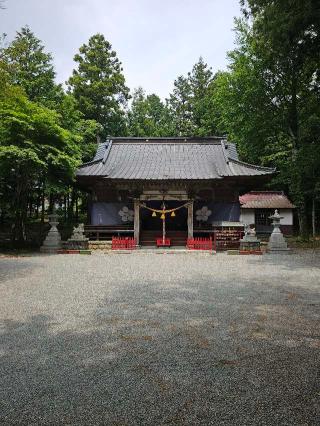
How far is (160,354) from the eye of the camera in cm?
340

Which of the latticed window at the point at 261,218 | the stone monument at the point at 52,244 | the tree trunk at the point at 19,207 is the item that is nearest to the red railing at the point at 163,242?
the stone monument at the point at 52,244

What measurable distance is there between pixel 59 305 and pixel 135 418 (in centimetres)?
353

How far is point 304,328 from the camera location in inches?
165

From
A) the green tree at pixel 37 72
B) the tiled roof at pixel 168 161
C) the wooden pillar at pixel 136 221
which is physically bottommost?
the wooden pillar at pixel 136 221

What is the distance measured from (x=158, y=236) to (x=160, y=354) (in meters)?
14.5

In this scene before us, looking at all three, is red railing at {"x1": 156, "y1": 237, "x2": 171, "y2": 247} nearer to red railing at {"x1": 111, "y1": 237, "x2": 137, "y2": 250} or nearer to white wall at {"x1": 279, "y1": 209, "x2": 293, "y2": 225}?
red railing at {"x1": 111, "y1": 237, "x2": 137, "y2": 250}

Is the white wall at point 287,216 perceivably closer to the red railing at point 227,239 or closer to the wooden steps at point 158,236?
the wooden steps at point 158,236

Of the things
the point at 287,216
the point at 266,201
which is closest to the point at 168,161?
the point at 266,201

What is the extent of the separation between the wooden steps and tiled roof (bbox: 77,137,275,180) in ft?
11.6

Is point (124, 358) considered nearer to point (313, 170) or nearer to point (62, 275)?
point (62, 275)

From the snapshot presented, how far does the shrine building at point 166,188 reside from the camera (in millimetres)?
16469

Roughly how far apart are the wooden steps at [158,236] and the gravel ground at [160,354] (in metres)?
10.2

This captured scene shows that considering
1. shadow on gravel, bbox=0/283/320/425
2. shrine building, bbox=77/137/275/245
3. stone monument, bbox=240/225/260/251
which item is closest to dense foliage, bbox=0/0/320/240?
shrine building, bbox=77/137/275/245

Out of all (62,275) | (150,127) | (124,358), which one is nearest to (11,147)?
(62,275)
